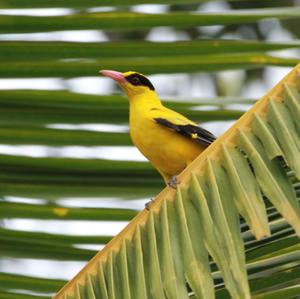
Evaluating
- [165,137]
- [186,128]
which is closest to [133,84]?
[165,137]

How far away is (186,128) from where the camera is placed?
11.7ft

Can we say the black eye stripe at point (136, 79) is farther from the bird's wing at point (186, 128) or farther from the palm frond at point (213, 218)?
the palm frond at point (213, 218)

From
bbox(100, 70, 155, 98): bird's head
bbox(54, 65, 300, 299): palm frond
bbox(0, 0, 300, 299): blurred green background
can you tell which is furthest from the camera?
bbox(100, 70, 155, 98): bird's head

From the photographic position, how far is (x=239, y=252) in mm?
1996

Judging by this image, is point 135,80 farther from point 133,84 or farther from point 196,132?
point 196,132

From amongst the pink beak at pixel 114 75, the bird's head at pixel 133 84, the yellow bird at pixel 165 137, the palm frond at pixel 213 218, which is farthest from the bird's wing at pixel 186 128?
the palm frond at pixel 213 218

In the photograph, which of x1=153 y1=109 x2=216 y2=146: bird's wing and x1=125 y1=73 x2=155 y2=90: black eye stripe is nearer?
x1=153 y1=109 x2=216 y2=146: bird's wing

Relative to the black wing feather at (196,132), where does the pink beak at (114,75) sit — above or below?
above

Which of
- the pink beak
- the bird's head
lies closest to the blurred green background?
the pink beak

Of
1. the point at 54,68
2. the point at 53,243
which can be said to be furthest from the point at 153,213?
the point at 54,68

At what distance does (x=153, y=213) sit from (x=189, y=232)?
198 millimetres

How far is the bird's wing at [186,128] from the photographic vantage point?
354cm

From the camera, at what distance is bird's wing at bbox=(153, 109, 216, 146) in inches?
139

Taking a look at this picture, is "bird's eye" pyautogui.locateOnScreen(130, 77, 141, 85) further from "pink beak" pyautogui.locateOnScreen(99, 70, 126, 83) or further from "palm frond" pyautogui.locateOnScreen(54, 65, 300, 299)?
"palm frond" pyautogui.locateOnScreen(54, 65, 300, 299)
